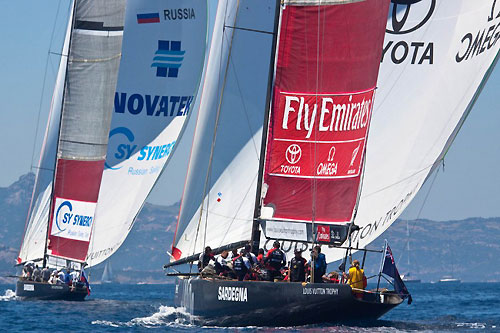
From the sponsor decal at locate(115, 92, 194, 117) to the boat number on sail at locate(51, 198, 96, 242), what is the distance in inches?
133

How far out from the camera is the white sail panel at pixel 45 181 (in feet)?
130

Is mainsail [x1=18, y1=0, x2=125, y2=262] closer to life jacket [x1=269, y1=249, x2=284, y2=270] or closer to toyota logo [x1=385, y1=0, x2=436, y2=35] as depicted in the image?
toyota logo [x1=385, y1=0, x2=436, y2=35]

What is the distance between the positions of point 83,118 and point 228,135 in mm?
13772

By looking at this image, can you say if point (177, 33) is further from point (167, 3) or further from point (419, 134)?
point (419, 134)

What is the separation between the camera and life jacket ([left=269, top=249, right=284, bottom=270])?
2041 cm

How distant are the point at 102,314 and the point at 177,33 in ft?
35.6

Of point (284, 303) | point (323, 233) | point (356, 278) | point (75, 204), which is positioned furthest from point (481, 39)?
point (75, 204)

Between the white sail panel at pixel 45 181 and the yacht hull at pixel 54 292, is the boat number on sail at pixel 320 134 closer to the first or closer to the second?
the yacht hull at pixel 54 292

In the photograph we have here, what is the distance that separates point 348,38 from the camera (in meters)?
20.6

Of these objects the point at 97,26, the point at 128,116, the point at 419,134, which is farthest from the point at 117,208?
the point at 419,134

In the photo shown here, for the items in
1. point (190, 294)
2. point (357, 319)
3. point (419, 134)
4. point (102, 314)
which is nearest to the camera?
point (357, 319)

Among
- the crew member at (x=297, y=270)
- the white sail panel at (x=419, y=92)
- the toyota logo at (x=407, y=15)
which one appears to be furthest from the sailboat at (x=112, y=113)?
the crew member at (x=297, y=270)

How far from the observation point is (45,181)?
131ft

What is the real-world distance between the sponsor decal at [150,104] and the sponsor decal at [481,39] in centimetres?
1455
